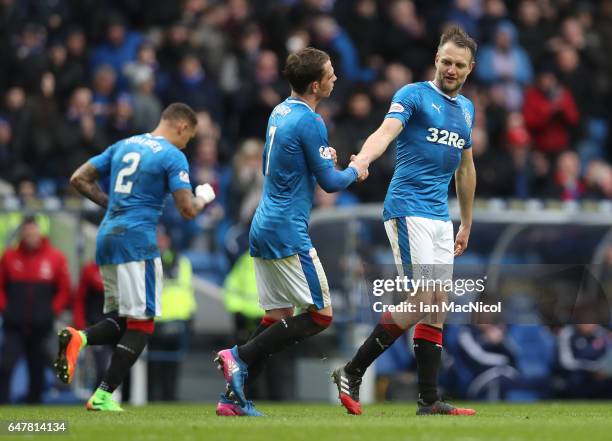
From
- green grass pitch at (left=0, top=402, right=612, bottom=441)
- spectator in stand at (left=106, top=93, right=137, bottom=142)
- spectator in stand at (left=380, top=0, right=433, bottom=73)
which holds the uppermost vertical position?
spectator in stand at (left=380, top=0, right=433, bottom=73)

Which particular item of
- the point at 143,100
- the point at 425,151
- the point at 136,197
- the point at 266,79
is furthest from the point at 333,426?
the point at 266,79

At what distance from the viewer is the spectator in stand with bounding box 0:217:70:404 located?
51.6ft

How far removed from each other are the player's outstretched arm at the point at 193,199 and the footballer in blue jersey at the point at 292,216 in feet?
1.61

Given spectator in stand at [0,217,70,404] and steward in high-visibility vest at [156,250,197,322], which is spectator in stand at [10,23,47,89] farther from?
steward in high-visibility vest at [156,250,197,322]

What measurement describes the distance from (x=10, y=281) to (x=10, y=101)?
3.02 m

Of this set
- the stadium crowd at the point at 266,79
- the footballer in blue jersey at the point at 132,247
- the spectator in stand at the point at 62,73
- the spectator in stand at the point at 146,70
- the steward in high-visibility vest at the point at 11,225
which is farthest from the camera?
the spectator in stand at the point at 146,70

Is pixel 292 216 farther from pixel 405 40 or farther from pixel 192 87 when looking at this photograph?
pixel 405 40

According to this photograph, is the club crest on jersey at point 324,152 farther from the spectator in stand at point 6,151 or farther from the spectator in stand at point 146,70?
the spectator in stand at point 146,70

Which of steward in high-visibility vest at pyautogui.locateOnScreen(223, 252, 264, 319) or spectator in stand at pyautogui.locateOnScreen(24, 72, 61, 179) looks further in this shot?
spectator in stand at pyautogui.locateOnScreen(24, 72, 61, 179)

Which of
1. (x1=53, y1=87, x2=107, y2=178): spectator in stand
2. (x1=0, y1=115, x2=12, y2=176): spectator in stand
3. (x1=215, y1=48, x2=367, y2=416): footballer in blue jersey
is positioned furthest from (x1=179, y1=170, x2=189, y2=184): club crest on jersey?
(x1=0, y1=115, x2=12, y2=176): spectator in stand

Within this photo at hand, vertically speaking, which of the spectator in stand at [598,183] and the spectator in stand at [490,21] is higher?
the spectator in stand at [490,21]

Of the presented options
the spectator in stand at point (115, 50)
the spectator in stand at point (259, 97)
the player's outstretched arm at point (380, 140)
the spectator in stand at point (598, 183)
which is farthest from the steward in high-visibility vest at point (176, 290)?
the player's outstretched arm at point (380, 140)

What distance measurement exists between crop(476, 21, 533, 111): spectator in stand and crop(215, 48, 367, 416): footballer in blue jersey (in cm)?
1183

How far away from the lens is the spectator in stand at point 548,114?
70.6ft
